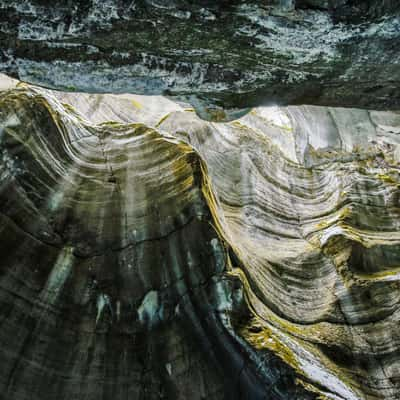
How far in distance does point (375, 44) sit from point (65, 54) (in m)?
2.36

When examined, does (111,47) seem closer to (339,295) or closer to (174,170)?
(174,170)

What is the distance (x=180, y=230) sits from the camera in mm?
5129

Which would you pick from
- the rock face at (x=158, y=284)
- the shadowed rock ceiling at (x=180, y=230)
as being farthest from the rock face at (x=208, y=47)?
the rock face at (x=158, y=284)

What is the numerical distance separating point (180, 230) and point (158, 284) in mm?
701

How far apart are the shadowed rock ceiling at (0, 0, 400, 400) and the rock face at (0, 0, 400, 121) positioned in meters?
0.01

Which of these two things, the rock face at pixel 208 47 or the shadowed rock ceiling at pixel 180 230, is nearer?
the rock face at pixel 208 47

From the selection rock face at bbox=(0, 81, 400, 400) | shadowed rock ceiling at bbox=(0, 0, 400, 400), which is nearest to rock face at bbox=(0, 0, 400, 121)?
shadowed rock ceiling at bbox=(0, 0, 400, 400)

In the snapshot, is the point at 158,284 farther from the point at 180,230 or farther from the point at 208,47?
the point at 208,47

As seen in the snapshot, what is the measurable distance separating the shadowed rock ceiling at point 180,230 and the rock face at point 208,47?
13 millimetres

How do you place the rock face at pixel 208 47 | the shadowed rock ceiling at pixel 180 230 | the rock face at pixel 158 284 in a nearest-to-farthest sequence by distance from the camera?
1. the rock face at pixel 208 47
2. the shadowed rock ceiling at pixel 180 230
3. the rock face at pixel 158 284

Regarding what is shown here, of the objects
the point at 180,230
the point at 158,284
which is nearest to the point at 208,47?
the point at 180,230

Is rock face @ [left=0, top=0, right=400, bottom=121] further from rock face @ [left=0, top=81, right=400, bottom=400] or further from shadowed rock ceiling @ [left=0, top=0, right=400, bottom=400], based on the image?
rock face @ [left=0, top=81, right=400, bottom=400]

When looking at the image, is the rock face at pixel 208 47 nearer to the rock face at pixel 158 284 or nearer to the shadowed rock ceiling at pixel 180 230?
the shadowed rock ceiling at pixel 180 230

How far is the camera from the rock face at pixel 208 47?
2924 mm
